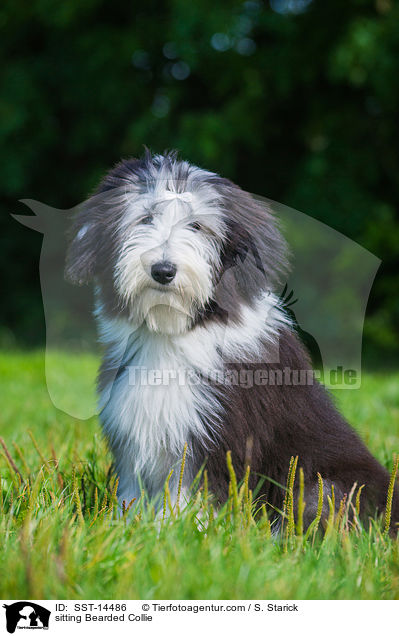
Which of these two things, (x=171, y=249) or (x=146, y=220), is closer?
(x=171, y=249)

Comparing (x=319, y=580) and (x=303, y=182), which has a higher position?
(x=303, y=182)

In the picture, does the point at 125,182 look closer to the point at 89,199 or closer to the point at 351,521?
the point at 89,199

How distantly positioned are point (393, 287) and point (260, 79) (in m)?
3.38

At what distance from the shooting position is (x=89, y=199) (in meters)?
2.83

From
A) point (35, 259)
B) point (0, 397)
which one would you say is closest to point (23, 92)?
point (35, 259)

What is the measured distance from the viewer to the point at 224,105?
9578 mm

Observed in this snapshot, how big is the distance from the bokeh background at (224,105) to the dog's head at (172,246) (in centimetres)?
581

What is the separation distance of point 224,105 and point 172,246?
7.64 metres
